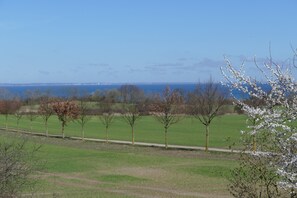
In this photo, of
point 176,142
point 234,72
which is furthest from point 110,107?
point 234,72

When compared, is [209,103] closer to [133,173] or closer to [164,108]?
[164,108]

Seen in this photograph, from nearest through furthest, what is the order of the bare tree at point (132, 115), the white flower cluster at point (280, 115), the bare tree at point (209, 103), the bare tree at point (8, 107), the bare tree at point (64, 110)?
1. the white flower cluster at point (280, 115)
2. the bare tree at point (209, 103)
3. the bare tree at point (132, 115)
4. the bare tree at point (64, 110)
5. the bare tree at point (8, 107)

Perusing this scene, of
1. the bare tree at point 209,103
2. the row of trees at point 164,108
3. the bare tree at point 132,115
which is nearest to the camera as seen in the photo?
the bare tree at point 209,103

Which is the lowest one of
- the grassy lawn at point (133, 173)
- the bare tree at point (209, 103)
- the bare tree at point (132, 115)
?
the grassy lawn at point (133, 173)

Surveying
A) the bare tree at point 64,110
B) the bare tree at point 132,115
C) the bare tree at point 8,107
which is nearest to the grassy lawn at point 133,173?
the bare tree at point 132,115

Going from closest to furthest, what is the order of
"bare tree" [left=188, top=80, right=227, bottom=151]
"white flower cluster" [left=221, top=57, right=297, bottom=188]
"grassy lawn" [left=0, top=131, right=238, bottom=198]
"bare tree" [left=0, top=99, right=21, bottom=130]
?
"white flower cluster" [left=221, top=57, right=297, bottom=188]
"grassy lawn" [left=0, top=131, right=238, bottom=198]
"bare tree" [left=188, top=80, right=227, bottom=151]
"bare tree" [left=0, top=99, right=21, bottom=130]

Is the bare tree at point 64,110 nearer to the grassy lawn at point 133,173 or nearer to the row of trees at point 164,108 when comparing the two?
the row of trees at point 164,108

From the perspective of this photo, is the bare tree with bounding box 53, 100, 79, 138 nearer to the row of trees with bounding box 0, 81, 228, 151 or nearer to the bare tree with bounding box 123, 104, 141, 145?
the row of trees with bounding box 0, 81, 228, 151

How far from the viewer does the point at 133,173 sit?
29953 millimetres

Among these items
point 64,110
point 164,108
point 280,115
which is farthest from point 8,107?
point 280,115

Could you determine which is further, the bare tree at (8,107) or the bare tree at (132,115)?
the bare tree at (8,107)

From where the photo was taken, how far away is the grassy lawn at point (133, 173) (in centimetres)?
2333

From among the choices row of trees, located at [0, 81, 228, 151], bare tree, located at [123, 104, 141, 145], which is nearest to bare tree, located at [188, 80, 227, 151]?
row of trees, located at [0, 81, 228, 151]

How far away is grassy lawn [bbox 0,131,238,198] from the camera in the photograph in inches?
918
